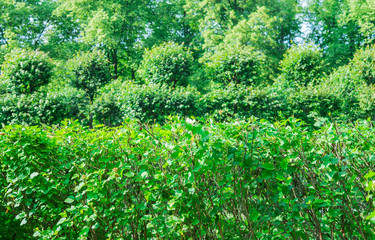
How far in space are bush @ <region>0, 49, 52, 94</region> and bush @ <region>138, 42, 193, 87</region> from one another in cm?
397

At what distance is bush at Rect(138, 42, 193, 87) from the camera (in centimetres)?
984

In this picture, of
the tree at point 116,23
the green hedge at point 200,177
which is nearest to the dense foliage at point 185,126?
the green hedge at point 200,177

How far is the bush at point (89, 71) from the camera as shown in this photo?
12477 mm

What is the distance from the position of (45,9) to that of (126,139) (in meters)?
22.5

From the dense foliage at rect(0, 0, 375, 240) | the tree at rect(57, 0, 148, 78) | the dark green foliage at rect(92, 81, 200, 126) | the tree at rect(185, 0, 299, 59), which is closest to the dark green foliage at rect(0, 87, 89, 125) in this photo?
the dense foliage at rect(0, 0, 375, 240)

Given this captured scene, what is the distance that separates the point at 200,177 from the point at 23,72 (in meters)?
10.1

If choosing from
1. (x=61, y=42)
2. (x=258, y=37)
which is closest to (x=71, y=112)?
(x=258, y=37)

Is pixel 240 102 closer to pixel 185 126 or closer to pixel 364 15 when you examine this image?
pixel 185 126

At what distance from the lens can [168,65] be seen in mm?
9914

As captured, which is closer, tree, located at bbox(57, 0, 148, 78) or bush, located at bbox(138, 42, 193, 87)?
bush, located at bbox(138, 42, 193, 87)

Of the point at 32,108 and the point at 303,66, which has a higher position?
the point at 303,66

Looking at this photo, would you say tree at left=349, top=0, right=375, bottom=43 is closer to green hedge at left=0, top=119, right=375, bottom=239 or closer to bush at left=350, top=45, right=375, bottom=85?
bush at left=350, top=45, right=375, bottom=85

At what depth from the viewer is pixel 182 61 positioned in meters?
9.92

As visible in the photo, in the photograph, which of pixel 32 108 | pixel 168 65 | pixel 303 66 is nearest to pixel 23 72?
pixel 32 108
